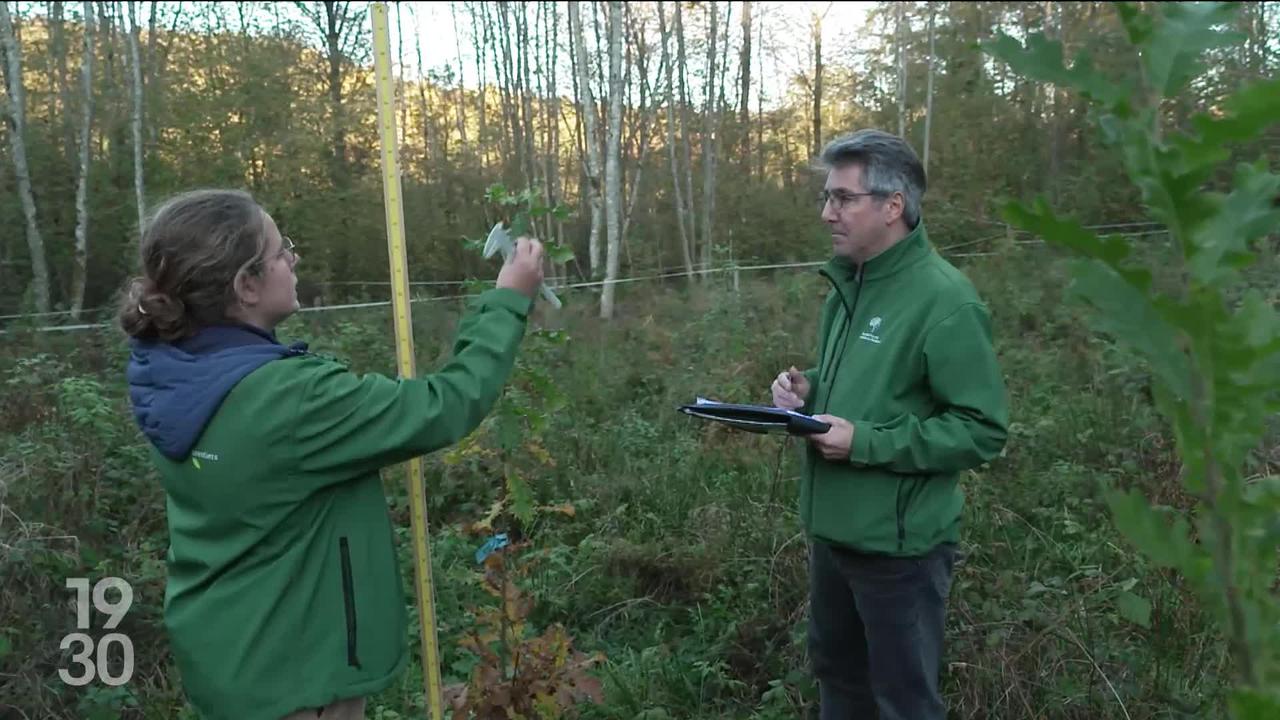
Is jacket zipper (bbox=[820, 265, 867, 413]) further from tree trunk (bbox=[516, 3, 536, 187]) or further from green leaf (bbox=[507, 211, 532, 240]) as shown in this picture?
tree trunk (bbox=[516, 3, 536, 187])

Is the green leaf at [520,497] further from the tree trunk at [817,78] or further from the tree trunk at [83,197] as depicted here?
A: the tree trunk at [817,78]

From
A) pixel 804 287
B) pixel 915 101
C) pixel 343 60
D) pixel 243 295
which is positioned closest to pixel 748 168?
pixel 915 101

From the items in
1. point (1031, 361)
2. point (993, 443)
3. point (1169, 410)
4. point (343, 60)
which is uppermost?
point (343, 60)

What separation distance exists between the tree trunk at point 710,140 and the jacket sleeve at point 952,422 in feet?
58.2

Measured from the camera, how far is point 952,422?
2447 mm

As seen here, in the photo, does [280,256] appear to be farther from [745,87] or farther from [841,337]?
[745,87]

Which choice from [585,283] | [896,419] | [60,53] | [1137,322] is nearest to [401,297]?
[896,419]

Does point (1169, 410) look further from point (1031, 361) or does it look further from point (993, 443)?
point (1031, 361)

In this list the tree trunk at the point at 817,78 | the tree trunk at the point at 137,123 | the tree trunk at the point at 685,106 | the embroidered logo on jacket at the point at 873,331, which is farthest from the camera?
the tree trunk at the point at 817,78

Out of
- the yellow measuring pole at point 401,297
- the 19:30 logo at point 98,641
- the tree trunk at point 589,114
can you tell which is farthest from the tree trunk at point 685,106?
the yellow measuring pole at point 401,297

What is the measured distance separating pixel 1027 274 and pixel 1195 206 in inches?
466

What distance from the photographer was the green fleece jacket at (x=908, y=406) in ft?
8.02

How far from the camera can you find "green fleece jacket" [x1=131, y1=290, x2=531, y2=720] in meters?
1.82

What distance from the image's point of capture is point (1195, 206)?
2.18 feet
